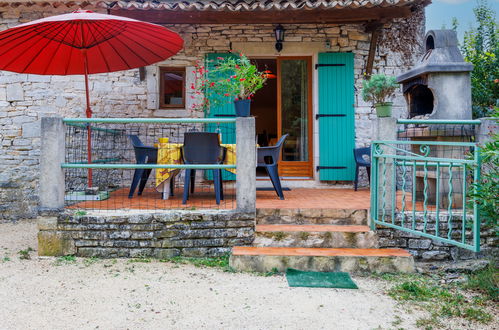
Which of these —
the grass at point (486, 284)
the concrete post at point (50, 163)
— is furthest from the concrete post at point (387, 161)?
the concrete post at point (50, 163)

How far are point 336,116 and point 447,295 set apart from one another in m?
3.65

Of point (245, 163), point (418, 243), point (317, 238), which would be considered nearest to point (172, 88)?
point (245, 163)

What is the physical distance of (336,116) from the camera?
605cm

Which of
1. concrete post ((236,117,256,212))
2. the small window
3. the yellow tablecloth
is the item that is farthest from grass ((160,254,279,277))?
the small window

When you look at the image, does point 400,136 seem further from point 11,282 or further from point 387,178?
point 11,282

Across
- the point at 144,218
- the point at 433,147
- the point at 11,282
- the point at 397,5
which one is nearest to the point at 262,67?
the point at 397,5

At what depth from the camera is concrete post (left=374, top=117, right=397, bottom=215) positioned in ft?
11.9

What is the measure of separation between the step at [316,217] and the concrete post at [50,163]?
2.09m

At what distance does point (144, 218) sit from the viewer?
12.0 feet

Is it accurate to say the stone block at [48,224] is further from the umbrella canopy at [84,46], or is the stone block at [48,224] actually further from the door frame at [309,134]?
the door frame at [309,134]

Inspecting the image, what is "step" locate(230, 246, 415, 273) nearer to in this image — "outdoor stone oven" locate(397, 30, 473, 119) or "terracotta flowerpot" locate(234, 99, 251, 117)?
"terracotta flowerpot" locate(234, 99, 251, 117)

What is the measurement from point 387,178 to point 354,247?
0.76m

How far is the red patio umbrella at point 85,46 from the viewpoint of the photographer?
4.00 m

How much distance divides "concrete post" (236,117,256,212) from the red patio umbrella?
1471mm
